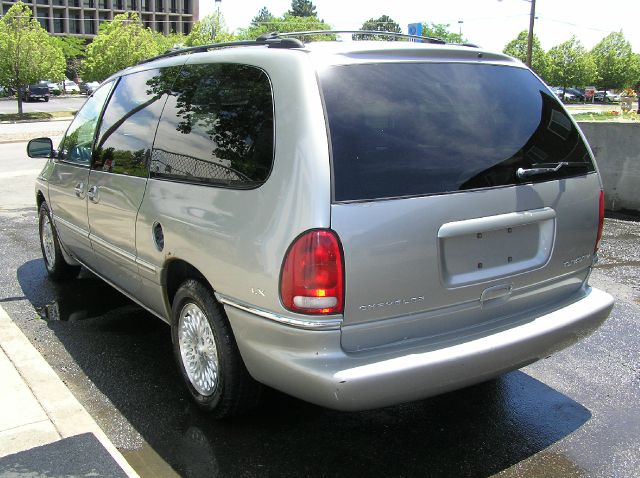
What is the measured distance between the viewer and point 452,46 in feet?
10.6

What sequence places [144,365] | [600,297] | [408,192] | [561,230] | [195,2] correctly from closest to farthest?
[408,192], [561,230], [600,297], [144,365], [195,2]

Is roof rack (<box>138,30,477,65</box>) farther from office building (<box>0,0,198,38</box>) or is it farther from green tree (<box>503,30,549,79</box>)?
office building (<box>0,0,198,38</box>)

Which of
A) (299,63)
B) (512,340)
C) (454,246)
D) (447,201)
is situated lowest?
(512,340)

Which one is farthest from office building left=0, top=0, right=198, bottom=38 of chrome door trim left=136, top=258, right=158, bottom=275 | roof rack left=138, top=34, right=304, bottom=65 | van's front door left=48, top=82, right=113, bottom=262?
chrome door trim left=136, top=258, right=158, bottom=275

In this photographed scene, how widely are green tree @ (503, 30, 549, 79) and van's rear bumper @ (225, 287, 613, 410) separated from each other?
72.4m

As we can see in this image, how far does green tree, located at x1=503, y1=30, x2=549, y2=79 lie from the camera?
233 ft

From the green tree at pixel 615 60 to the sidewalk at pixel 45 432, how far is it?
8405cm

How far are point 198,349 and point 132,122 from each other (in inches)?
61.5

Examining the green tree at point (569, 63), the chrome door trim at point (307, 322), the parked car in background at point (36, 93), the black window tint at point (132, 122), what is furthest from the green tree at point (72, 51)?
the chrome door trim at point (307, 322)

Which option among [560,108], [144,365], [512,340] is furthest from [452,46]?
[144,365]

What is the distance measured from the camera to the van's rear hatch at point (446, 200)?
8.52ft

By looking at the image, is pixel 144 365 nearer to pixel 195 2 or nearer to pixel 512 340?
pixel 512 340

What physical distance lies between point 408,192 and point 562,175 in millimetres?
1035

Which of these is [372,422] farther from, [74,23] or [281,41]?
[74,23]
